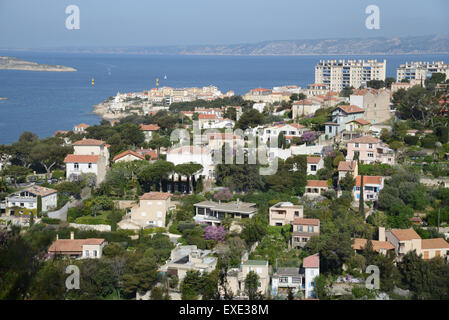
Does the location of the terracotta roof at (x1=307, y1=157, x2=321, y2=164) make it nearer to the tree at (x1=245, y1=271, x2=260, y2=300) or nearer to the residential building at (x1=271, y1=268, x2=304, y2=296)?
the residential building at (x1=271, y1=268, x2=304, y2=296)

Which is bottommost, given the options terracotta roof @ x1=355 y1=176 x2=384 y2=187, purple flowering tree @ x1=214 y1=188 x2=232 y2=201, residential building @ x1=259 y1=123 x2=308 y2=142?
purple flowering tree @ x1=214 y1=188 x2=232 y2=201

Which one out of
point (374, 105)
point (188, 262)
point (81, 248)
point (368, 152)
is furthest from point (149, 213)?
point (374, 105)

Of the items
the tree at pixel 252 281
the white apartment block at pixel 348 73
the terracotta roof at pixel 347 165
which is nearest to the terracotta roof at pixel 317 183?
the terracotta roof at pixel 347 165

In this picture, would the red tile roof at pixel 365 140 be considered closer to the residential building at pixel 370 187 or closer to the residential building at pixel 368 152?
the residential building at pixel 368 152

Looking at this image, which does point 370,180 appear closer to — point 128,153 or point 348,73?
point 128,153

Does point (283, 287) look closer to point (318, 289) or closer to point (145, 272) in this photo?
point (318, 289)

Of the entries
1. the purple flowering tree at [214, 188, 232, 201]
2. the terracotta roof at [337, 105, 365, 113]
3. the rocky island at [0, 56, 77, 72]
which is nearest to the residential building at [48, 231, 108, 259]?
the purple flowering tree at [214, 188, 232, 201]
